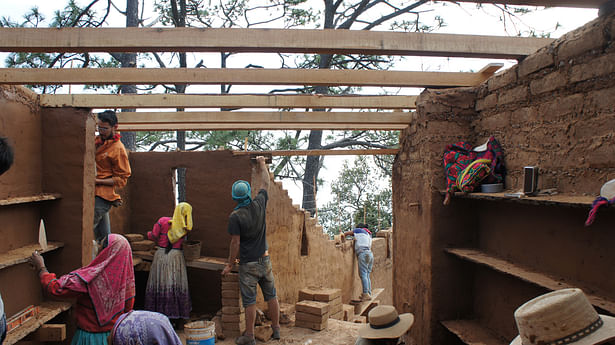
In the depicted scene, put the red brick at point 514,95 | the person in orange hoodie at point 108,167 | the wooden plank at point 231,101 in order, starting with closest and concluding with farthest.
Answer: the red brick at point 514,95 < the person in orange hoodie at point 108,167 < the wooden plank at point 231,101

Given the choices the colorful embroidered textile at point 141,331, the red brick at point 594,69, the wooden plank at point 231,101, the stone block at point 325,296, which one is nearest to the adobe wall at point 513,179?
the red brick at point 594,69

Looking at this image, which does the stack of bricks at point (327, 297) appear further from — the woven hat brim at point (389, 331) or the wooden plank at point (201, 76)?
the wooden plank at point (201, 76)

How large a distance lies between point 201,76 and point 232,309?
3.84 metres

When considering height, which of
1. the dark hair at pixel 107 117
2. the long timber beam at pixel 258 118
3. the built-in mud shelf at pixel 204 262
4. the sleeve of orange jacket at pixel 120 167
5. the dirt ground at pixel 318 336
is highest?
the long timber beam at pixel 258 118

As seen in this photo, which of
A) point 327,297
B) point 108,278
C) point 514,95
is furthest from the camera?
point 327,297

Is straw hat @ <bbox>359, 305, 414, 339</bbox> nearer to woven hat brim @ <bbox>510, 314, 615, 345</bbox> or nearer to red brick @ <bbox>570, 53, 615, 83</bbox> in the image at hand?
woven hat brim @ <bbox>510, 314, 615, 345</bbox>

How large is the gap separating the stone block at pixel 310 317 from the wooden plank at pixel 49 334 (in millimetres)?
3796

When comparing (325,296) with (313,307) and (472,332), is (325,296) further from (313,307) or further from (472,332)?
(472,332)

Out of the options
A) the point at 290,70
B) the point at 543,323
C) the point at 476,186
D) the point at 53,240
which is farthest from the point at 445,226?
the point at 53,240

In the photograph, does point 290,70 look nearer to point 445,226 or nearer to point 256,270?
point 445,226

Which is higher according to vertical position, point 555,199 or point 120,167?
point 120,167

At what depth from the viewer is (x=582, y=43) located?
10.8 feet

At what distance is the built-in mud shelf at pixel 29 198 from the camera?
361 centimetres

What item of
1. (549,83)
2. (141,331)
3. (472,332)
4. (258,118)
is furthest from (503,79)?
(141,331)
